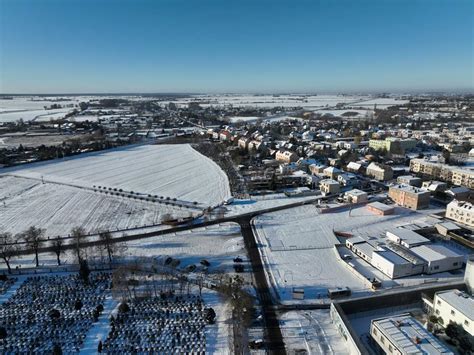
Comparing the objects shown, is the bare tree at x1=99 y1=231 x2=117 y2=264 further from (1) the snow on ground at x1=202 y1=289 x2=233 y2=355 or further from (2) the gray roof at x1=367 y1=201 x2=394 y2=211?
(2) the gray roof at x1=367 y1=201 x2=394 y2=211

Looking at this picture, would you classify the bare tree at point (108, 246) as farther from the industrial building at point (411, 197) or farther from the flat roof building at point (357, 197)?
the industrial building at point (411, 197)

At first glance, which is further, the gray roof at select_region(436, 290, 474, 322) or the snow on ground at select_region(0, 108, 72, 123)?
the snow on ground at select_region(0, 108, 72, 123)

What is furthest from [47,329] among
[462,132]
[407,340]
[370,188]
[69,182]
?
[462,132]

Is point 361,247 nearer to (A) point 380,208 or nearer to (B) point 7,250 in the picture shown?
(A) point 380,208


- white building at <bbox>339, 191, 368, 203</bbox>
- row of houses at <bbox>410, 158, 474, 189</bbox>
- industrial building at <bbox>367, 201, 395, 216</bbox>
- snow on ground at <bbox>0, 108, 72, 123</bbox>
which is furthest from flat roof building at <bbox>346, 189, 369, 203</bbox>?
snow on ground at <bbox>0, 108, 72, 123</bbox>

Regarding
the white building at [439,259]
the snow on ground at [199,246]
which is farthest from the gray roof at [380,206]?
the snow on ground at [199,246]

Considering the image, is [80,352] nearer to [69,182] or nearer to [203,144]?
[69,182]

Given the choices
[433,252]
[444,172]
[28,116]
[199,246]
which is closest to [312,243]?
[433,252]
